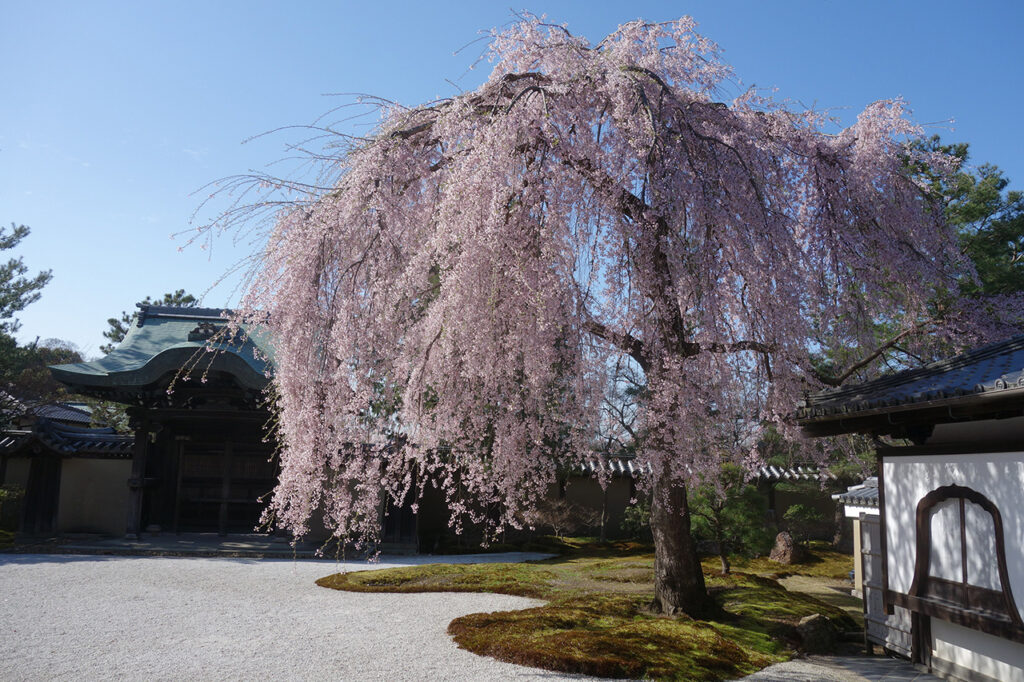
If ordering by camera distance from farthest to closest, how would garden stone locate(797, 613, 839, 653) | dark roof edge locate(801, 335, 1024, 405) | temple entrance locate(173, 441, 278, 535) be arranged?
temple entrance locate(173, 441, 278, 535)
garden stone locate(797, 613, 839, 653)
dark roof edge locate(801, 335, 1024, 405)

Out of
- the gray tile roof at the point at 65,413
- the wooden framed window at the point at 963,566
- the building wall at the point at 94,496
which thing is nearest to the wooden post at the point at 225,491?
the building wall at the point at 94,496

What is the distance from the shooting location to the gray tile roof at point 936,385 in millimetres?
5160

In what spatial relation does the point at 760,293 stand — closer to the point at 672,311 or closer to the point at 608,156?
the point at 672,311

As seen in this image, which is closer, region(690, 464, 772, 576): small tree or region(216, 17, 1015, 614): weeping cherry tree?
region(216, 17, 1015, 614): weeping cherry tree

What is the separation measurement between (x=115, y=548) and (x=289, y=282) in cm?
1202

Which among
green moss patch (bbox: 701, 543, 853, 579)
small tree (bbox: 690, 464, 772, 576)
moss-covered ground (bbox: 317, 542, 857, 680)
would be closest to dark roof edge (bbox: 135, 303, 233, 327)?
moss-covered ground (bbox: 317, 542, 857, 680)

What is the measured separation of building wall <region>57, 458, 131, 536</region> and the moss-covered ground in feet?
28.6

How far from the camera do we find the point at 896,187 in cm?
788

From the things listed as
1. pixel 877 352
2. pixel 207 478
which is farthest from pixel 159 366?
pixel 877 352

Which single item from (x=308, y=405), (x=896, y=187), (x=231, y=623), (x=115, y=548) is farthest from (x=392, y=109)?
(x=115, y=548)

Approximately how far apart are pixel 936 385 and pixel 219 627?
844 centimetres

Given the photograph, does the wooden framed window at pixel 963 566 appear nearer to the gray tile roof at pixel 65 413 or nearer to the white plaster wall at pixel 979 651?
the white plaster wall at pixel 979 651

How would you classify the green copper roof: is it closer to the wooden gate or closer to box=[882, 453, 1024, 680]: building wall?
the wooden gate

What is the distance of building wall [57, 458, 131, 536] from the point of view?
57.4 feet
